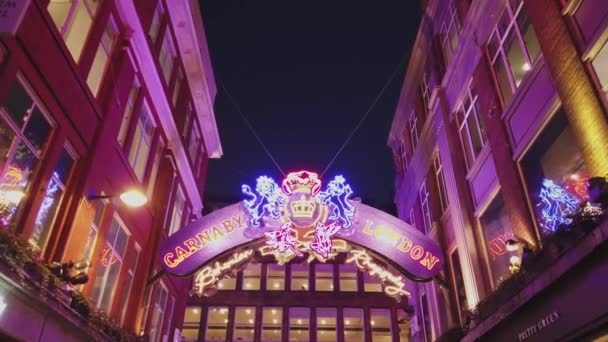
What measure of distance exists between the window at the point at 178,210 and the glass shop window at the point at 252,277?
25208 mm

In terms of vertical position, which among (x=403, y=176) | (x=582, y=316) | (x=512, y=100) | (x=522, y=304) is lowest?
(x=582, y=316)

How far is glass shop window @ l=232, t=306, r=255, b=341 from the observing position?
149 feet

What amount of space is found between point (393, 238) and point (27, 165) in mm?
9578

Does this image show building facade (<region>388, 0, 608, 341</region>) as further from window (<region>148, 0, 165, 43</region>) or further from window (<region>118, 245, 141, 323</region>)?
window (<region>148, 0, 165, 43</region>)

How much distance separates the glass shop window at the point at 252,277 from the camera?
4750 cm

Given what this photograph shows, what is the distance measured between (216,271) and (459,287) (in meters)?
8.30

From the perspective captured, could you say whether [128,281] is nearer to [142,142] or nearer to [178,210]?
[142,142]

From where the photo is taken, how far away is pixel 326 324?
150 ft

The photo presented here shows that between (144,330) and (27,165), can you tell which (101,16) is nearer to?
(27,165)

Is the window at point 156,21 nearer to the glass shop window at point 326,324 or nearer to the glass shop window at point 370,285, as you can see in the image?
the glass shop window at point 326,324

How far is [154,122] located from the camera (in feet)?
61.2

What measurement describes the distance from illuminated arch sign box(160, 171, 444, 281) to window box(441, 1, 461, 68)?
7320 millimetres

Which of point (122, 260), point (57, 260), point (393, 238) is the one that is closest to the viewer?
point (57, 260)

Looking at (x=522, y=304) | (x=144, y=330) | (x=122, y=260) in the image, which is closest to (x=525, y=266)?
(x=522, y=304)
